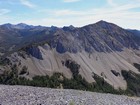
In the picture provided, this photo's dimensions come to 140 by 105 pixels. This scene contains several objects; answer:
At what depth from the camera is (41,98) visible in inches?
1211

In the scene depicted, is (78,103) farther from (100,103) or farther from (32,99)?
(32,99)

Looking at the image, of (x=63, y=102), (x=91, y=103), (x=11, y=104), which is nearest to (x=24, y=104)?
(x=11, y=104)

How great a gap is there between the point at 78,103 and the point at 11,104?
643cm

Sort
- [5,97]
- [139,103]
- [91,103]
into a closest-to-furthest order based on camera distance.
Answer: [91,103]
[5,97]
[139,103]

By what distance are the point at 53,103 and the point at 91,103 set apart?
4.05 m

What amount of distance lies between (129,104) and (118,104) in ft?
5.11

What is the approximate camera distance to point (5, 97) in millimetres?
31297

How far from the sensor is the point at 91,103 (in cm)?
2936

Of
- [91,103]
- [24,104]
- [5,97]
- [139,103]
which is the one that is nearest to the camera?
[24,104]

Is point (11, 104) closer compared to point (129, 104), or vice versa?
point (11, 104)

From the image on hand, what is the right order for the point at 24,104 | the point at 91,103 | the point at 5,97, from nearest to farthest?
the point at 24,104
the point at 91,103
the point at 5,97

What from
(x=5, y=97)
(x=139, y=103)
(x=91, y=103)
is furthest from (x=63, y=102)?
(x=139, y=103)

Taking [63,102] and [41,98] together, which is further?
[41,98]

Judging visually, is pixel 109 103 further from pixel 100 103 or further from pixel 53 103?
pixel 53 103
